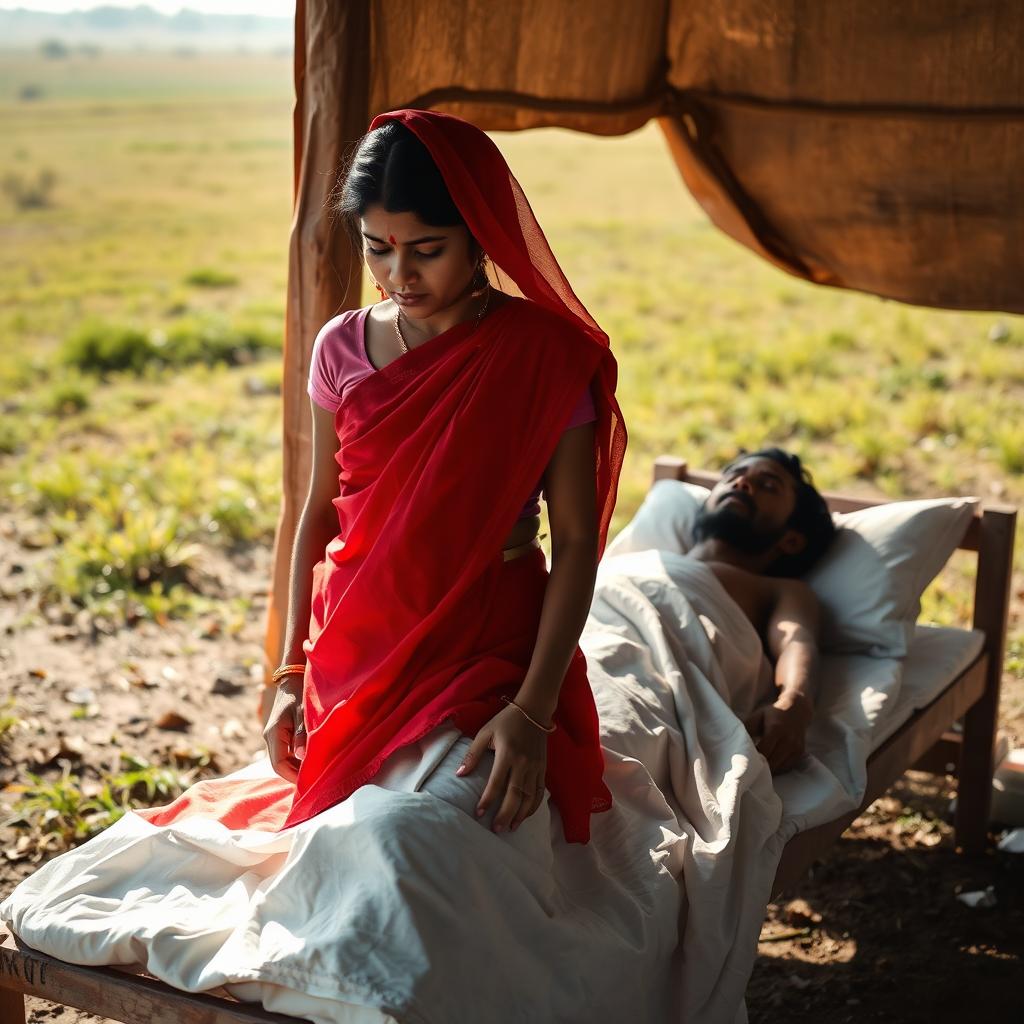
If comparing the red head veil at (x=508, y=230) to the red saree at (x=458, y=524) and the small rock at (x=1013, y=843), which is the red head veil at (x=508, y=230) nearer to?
the red saree at (x=458, y=524)

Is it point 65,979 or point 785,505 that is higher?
point 785,505

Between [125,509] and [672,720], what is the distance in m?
3.68

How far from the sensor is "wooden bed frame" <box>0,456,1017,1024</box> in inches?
74.1

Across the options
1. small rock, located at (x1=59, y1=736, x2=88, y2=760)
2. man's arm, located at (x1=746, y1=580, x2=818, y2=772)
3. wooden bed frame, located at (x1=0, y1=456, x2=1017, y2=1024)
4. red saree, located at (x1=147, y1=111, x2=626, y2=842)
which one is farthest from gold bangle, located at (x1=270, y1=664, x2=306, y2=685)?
small rock, located at (x1=59, y1=736, x2=88, y2=760)

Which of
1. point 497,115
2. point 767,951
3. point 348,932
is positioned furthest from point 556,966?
point 497,115

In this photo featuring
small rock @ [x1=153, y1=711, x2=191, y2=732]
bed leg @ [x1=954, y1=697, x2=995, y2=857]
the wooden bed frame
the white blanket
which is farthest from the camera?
small rock @ [x1=153, y1=711, x2=191, y2=732]

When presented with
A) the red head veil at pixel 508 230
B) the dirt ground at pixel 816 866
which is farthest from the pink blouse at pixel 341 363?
the dirt ground at pixel 816 866

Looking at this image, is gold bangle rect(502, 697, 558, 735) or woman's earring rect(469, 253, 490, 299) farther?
woman's earring rect(469, 253, 490, 299)

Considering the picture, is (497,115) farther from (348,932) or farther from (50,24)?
(50,24)

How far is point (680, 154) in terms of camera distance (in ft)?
14.0

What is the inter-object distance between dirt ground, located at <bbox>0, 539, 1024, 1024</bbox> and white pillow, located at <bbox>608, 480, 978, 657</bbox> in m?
0.68

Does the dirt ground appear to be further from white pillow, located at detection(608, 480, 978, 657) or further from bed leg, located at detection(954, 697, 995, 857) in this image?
white pillow, located at detection(608, 480, 978, 657)

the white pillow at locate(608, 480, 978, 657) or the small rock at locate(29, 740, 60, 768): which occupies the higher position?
the white pillow at locate(608, 480, 978, 657)

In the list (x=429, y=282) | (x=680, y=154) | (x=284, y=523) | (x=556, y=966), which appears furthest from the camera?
(x=680, y=154)
